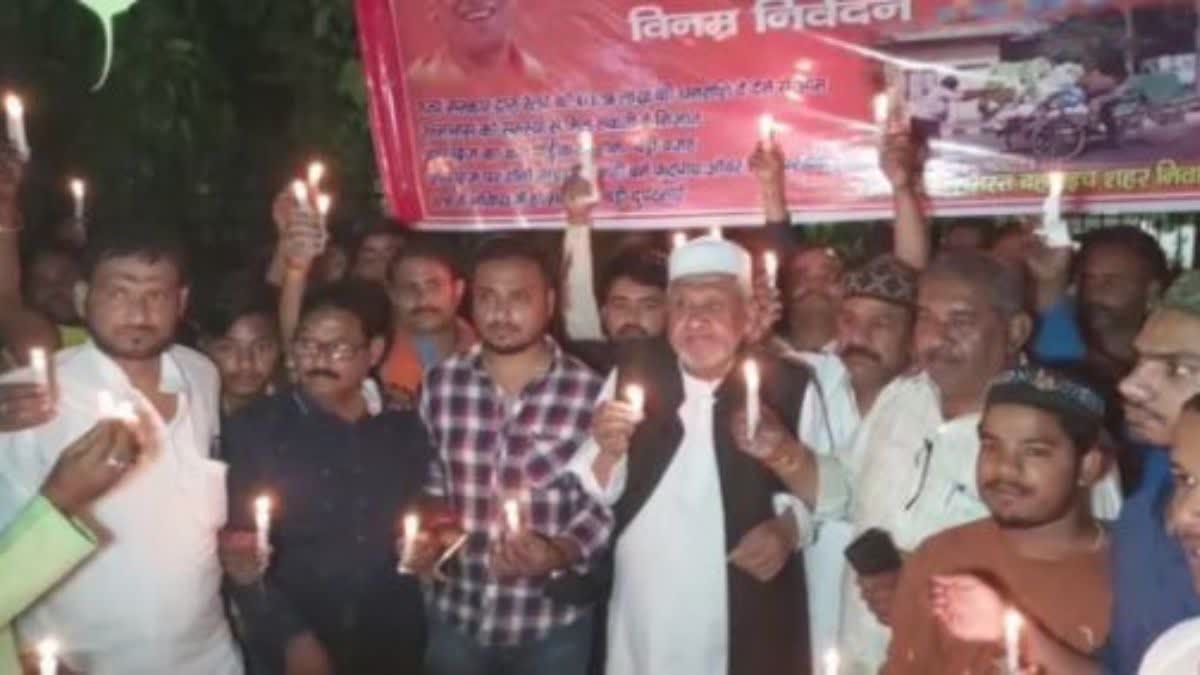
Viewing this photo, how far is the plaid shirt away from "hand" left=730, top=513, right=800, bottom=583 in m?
0.61

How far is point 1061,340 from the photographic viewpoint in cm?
608

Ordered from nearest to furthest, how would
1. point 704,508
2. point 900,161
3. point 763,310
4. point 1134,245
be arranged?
1. point 704,508
2. point 763,310
3. point 900,161
4. point 1134,245

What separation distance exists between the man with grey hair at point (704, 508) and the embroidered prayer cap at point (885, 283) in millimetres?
383

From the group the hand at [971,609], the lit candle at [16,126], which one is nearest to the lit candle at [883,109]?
the hand at [971,609]

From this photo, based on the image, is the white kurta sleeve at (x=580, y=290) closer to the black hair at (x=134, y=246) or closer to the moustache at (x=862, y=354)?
the moustache at (x=862, y=354)

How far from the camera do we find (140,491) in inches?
179

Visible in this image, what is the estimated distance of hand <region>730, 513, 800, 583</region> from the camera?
15.4ft

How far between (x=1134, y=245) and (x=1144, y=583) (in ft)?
9.28

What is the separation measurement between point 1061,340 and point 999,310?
68.0 inches

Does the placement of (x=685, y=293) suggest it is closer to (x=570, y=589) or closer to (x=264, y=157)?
(x=570, y=589)

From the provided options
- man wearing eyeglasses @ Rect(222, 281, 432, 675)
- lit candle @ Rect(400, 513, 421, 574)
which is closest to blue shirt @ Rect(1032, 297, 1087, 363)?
man wearing eyeglasses @ Rect(222, 281, 432, 675)

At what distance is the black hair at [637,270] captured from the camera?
5797 mm

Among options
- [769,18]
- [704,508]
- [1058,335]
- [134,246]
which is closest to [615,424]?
[704,508]

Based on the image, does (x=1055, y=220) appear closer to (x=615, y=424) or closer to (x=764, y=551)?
(x=764, y=551)
